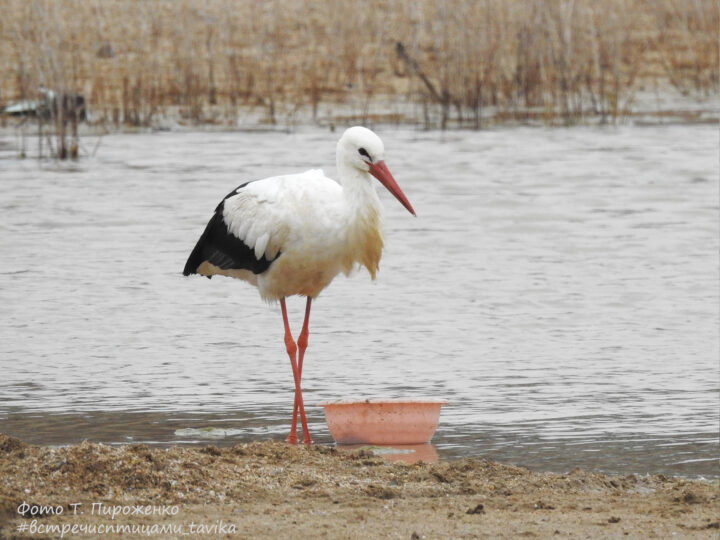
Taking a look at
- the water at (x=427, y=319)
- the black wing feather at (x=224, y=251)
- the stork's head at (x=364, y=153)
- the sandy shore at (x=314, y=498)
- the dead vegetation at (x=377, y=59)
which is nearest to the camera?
the sandy shore at (x=314, y=498)

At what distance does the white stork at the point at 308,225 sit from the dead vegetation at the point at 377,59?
1272cm

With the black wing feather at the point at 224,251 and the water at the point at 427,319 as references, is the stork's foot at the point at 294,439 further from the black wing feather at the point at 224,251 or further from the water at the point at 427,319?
the black wing feather at the point at 224,251

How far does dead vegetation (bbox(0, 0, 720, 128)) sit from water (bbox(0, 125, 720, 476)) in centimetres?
388

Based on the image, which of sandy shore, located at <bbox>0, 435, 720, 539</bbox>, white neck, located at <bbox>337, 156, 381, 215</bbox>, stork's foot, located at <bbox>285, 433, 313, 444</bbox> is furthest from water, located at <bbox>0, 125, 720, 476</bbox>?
white neck, located at <bbox>337, 156, 381, 215</bbox>

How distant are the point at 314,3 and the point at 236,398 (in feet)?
66.7

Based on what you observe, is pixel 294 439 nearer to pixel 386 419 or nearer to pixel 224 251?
pixel 386 419

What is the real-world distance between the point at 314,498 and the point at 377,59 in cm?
1860

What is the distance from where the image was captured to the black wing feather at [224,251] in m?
7.20

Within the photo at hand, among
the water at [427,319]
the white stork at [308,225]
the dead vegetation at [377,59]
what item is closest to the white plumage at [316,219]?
the white stork at [308,225]

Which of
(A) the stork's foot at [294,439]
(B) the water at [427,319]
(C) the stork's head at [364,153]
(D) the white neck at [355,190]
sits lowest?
(B) the water at [427,319]

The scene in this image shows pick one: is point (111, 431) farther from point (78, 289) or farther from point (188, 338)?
point (78, 289)

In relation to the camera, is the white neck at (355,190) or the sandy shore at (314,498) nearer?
the sandy shore at (314,498)

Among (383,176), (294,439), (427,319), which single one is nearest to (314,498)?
(294,439)

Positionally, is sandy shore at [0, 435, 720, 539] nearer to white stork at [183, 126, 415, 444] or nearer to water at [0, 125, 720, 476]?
water at [0, 125, 720, 476]
